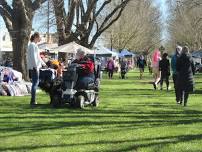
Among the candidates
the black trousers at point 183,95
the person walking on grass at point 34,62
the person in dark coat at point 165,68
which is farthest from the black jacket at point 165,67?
the person walking on grass at point 34,62

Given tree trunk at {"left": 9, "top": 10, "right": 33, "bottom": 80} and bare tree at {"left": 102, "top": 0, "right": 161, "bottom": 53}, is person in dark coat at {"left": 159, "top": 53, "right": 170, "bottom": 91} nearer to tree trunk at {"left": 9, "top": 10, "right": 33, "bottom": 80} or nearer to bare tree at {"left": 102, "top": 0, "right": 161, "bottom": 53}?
tree trunk at {"left": 9, "top": 10, "right": 33, "bottom": 80}

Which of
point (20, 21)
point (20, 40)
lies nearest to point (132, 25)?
point (20, 40)

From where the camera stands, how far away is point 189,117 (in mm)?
13484

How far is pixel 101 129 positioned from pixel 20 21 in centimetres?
1423

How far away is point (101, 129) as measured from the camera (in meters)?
10.9

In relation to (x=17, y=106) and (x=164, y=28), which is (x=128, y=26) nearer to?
(x=164, y=28)

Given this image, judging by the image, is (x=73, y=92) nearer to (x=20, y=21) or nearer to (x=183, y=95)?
(x=183, y=95)

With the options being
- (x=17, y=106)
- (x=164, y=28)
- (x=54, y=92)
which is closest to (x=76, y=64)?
(x=54, y=92)

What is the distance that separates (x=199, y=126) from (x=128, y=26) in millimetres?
75302

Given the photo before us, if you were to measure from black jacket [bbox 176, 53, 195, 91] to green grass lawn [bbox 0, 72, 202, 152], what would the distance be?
143cm

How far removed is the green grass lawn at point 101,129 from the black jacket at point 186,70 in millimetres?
1430

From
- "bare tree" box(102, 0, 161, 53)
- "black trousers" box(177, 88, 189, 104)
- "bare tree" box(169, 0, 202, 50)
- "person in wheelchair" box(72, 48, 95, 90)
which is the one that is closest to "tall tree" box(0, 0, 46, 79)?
"person in wheelchair" box(72, 48, 95, 90)

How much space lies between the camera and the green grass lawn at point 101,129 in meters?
9.00

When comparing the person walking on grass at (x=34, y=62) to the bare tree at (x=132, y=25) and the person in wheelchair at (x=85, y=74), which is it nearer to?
the person in wheelchair at (x=85, y=74)
